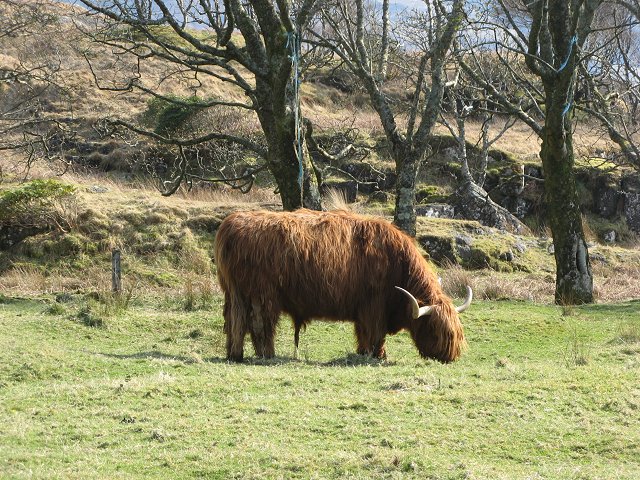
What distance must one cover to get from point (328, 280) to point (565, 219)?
7546 mm

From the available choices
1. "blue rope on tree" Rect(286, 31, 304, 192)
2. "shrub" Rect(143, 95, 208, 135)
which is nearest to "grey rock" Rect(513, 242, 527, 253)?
"blue rope on tree" Rect(286, 31, 304, 192)

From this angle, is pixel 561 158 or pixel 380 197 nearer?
pixel 561 158

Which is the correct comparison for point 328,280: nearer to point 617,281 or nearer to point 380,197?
point 617,281

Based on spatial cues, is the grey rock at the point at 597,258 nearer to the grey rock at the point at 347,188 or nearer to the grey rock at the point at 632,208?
the grey rock at the point at 347,188

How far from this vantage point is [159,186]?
98.1 feet

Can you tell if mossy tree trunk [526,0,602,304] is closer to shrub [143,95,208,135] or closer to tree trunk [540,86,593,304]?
tree trunk [540,86,593,304]

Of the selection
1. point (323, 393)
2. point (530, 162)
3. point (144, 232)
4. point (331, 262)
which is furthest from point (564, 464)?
point (530, 162)

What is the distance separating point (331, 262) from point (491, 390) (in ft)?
11.2

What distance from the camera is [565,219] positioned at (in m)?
17.5

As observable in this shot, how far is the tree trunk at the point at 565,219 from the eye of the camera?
17297mm

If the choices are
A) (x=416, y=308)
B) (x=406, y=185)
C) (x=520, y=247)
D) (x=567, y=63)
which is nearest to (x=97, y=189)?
(x=520, y=247)

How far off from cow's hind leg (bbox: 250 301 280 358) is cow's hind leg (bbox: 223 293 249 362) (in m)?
0.12

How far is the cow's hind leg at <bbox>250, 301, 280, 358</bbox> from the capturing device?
37.6 feet

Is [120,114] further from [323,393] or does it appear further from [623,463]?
[623,463]
